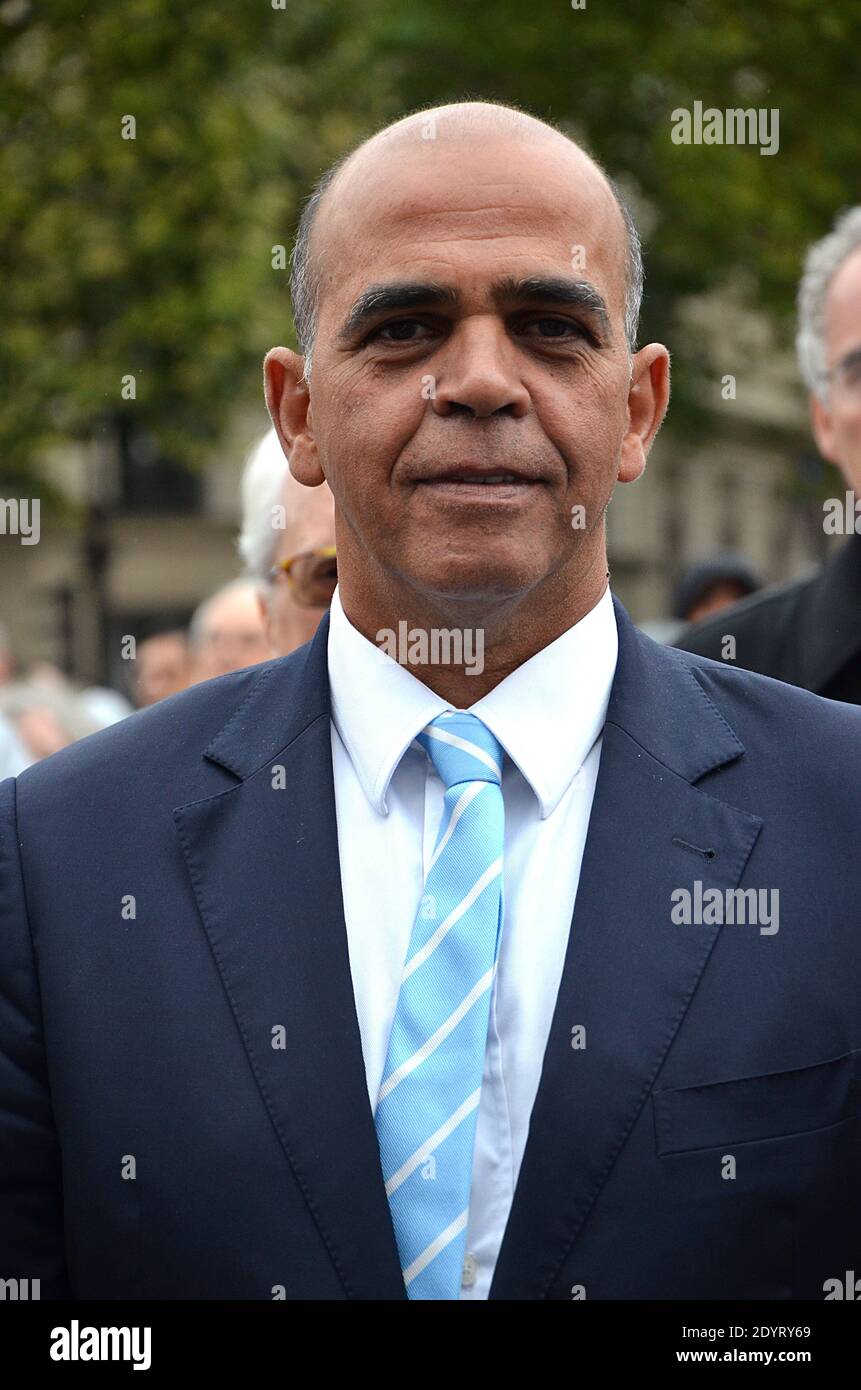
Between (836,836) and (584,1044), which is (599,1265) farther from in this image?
(836,836)

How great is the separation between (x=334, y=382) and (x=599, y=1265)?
1.18 meters

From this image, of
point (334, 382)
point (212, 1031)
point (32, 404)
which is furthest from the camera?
point (32, 404)

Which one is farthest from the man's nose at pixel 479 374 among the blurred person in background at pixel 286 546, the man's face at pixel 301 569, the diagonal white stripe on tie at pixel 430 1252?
the man's face at pixel 301 569

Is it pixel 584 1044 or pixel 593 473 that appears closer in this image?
pixel 584 1044

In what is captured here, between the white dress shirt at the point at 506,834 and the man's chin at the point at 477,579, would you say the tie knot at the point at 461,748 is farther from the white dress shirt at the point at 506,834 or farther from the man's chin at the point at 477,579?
the man's chin at the point at 477,579

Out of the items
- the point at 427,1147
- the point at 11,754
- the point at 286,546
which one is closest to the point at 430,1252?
the point at 427,1147

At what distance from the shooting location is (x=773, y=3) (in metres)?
13.5

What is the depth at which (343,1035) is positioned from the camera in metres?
2.42

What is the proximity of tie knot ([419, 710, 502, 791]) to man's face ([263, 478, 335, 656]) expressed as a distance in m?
1.14

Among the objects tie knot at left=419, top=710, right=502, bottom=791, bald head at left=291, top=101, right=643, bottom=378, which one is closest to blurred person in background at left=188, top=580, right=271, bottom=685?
bald head at left=291, top=101, right=643, bottom=378

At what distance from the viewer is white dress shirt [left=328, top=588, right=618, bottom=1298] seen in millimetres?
2416

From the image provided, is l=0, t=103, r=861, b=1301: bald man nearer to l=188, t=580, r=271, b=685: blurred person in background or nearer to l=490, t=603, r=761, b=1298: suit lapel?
l=490, t=603, r=761, b=1298: suit lapel
